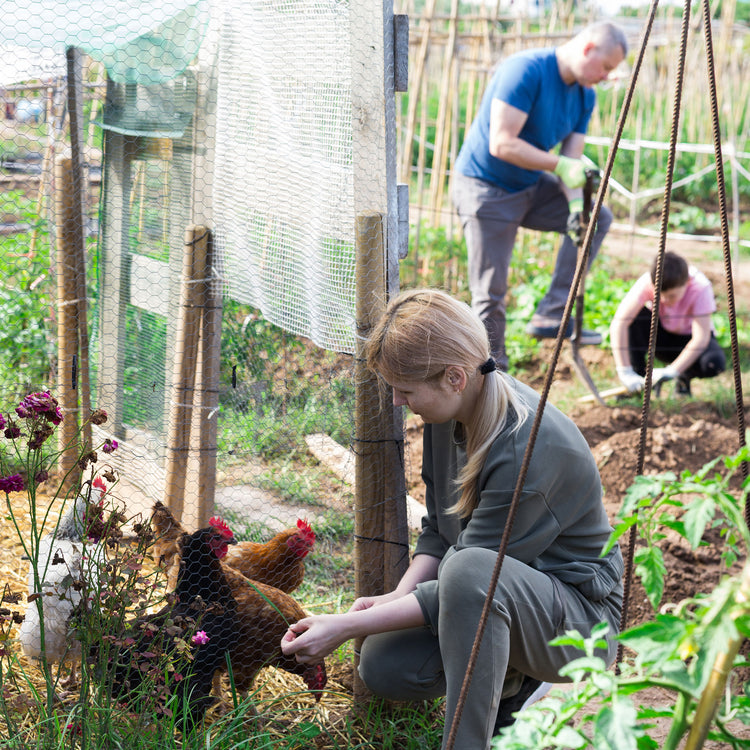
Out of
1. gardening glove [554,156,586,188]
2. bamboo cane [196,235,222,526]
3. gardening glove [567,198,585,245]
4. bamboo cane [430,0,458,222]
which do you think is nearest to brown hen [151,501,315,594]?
bamboo cane [196,235,222,526]

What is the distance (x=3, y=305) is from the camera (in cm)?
305

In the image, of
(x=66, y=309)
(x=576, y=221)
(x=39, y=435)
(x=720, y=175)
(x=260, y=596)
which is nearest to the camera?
(x=720, y=175)

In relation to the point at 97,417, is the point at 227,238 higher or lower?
higher

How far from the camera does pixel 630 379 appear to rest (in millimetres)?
4258

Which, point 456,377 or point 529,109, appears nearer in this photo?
point 456,377

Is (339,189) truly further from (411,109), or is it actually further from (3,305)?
(411,109)

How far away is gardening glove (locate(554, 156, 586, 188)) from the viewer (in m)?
3.62

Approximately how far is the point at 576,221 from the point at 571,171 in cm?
32

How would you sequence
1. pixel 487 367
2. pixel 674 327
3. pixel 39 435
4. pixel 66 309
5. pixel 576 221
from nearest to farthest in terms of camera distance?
pixel 39 435 → pixel 487 367 → pixel 66 309 → pixel 576 221 → pixel 674 327

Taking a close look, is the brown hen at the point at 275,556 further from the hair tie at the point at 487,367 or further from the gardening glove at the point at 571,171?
the gardening glove at the point at 571,171

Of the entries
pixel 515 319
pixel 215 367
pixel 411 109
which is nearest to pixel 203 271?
pixel 215 367

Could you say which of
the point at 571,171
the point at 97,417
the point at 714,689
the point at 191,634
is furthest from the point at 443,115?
the point at 714,689

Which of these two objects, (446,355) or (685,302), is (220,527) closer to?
(446,355)

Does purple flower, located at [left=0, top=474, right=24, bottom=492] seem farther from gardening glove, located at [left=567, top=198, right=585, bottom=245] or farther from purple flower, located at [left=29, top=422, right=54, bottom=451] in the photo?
gardening glove, located at [left=567, top=198, right=585, bottom=245]
